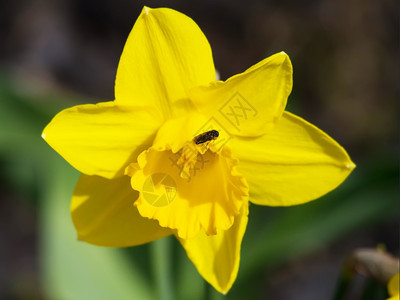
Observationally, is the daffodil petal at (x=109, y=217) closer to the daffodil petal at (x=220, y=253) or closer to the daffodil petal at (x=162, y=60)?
the daffodil petal at (x=220, y=253)

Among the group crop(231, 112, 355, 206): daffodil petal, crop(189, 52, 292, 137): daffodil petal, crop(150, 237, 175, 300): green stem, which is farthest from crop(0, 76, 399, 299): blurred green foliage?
crop(189, 52, 292, 137): daffodil petal

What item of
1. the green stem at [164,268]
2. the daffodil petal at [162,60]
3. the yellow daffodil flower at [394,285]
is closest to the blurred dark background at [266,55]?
the green stem at [164,268]

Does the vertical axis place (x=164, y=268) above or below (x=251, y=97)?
below

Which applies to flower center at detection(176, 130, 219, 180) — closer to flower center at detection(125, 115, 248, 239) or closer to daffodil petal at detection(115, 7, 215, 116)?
flower center at detection(125, 115, 248, 239)

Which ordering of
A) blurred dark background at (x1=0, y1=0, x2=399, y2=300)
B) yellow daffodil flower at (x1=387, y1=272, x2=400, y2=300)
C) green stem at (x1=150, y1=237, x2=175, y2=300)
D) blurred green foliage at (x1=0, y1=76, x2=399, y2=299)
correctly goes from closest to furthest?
1. yellow daffodil flower at (x1=387, y1=272, x2=400, y2=300)
2. green stem at (x1=150, y1=237, x2=175, y2=300)
3. blurred green foliage at (x1=0, y1=76, x2=399, y2=299)
4. blurred dark background at (x1=0, y1=0, x2=399, y2=300)

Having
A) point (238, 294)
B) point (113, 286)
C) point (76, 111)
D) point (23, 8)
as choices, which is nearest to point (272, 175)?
point (76, 111)

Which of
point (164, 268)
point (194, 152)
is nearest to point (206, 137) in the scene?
point (194, 152)

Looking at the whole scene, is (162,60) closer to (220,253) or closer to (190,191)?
(190,191)
